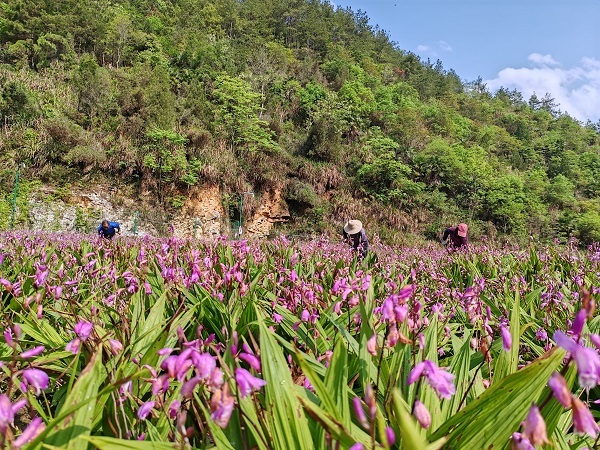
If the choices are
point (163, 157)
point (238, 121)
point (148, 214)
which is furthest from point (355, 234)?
point (238, 121)

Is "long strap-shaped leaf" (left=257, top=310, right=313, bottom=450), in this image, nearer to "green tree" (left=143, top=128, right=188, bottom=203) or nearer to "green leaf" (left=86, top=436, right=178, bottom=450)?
"green leaf" (left=86, top=436, right=178, bottom=450)

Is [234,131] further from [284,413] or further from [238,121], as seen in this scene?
[284,413]

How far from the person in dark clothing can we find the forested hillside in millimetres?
12062

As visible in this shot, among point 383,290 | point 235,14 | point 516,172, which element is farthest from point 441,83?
point 383,290

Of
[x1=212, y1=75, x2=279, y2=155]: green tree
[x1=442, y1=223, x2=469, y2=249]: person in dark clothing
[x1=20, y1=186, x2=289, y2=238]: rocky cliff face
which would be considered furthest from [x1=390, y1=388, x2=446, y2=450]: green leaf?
[x1=212, y1=75, x2=279, y2=155]: green tree

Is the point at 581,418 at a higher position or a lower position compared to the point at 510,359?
higher

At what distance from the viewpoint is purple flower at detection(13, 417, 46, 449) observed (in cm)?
64

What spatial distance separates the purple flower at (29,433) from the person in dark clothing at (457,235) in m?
7.24

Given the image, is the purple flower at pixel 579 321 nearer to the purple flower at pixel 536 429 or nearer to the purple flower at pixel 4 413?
the purple flower at pixel 536 429

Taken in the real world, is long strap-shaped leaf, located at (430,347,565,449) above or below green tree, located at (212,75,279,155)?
below

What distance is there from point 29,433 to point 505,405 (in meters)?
0.90

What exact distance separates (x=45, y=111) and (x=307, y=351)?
1888 cm

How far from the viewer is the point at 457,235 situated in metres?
7.76

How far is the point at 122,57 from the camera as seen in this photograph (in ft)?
76.4
